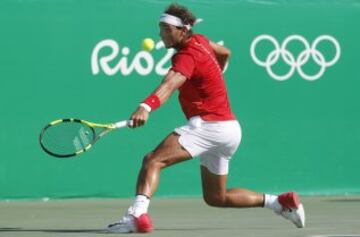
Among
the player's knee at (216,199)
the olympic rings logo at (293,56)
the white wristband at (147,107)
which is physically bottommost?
the player's knee at (216,199)

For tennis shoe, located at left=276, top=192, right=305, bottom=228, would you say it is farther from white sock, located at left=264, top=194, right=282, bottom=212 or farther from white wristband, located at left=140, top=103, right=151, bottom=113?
white wristband, located at left=140, top=103, right=151, bottom=113

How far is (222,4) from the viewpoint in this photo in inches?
452

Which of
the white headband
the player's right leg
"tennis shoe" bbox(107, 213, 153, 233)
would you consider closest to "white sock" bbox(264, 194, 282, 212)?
the player's right leg

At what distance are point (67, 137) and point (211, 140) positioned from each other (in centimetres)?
96

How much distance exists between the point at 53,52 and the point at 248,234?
391 cm

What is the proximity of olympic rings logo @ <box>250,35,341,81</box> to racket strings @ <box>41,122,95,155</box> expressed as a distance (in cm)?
400

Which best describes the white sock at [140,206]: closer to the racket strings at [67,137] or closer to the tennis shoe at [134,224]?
the tennis shoe at [134,224]

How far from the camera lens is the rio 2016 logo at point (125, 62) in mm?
11203

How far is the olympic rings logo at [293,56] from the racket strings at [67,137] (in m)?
4.00

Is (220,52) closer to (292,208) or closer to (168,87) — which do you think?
(168,87)

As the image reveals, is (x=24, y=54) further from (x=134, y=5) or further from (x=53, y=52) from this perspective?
(x=134, y=5)

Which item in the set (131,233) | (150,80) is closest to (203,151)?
(131,233)

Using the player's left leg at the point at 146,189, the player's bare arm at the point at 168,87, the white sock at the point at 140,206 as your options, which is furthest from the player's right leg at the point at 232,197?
the player's bare arm at the point at 168,87

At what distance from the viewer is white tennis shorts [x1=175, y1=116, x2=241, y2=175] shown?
783 cm
